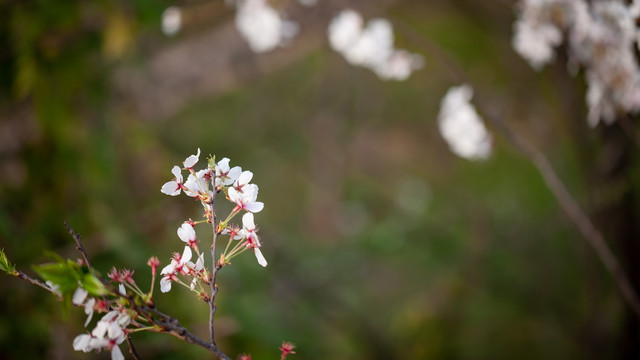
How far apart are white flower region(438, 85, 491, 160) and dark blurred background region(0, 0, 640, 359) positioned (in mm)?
66

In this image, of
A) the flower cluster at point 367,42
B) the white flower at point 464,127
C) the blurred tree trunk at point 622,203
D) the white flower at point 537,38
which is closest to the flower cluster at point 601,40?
the white flower at point 537,38

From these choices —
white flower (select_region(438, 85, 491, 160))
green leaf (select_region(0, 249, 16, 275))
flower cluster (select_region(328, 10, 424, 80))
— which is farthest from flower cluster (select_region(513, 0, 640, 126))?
green leaf (select_region(0, 249, 16, 275))

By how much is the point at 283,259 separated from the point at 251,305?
0.46 m

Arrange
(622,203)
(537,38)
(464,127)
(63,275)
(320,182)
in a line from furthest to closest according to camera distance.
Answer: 1. (320,182)
2. (622,203)
3. (464,127)
4. (537,38)
5. (63,275)

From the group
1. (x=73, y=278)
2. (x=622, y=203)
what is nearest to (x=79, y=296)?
(x=73, y=278)

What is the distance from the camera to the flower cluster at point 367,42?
1002mm

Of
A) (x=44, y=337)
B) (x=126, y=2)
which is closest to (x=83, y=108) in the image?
(x=126, y=2)

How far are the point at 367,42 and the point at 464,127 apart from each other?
30cm

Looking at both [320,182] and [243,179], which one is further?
[320,182]

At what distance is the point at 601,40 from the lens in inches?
23.0

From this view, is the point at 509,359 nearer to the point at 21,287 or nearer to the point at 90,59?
the point at 21,287

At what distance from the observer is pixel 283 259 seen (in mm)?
1879

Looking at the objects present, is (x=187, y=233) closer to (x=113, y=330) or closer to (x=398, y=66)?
(x=113, y=330)

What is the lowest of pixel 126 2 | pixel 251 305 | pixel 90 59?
pixel 251 305
